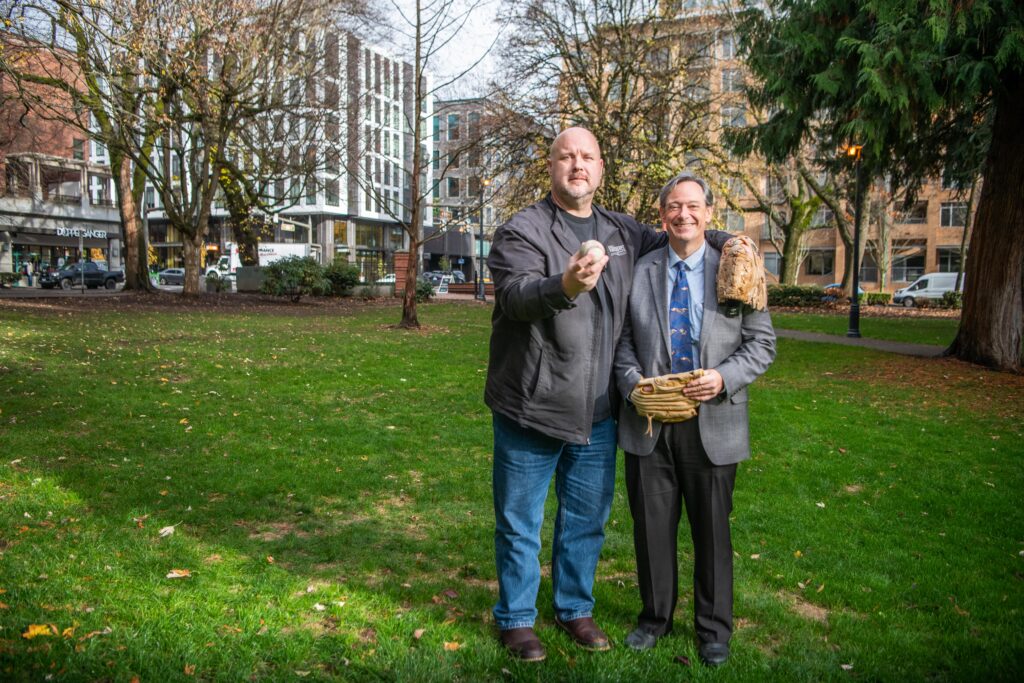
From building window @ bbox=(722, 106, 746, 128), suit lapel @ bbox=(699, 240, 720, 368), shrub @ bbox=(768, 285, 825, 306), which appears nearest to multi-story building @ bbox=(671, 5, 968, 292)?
Answer: building window @ bbox=(722, 106, 746, 128)

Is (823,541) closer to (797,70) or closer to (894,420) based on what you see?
(894,420)

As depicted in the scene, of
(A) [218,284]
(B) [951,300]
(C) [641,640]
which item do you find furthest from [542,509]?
(B) [951,300]

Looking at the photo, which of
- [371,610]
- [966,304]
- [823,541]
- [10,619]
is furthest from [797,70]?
[10,619]

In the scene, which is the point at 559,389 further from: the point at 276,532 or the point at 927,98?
the point at 927,98

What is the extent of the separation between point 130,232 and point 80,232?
102 ft

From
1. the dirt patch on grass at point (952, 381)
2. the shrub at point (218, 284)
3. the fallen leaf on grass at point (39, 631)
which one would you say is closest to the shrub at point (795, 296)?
the dirt patch on grass at point (952, 381)

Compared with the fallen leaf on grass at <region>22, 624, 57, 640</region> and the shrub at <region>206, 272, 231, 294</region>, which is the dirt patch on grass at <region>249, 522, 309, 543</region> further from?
the shrub at <region>206, 272, 231, 294</region>

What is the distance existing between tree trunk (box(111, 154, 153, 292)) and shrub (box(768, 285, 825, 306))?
2489 cm

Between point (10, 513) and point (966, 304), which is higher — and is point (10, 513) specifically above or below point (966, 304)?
below

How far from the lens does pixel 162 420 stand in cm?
784

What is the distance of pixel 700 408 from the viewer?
326cm

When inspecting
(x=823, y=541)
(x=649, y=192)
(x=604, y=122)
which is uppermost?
(x=604, y=122)

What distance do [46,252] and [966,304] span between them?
197 feet

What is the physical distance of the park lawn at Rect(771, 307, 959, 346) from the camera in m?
18.3
